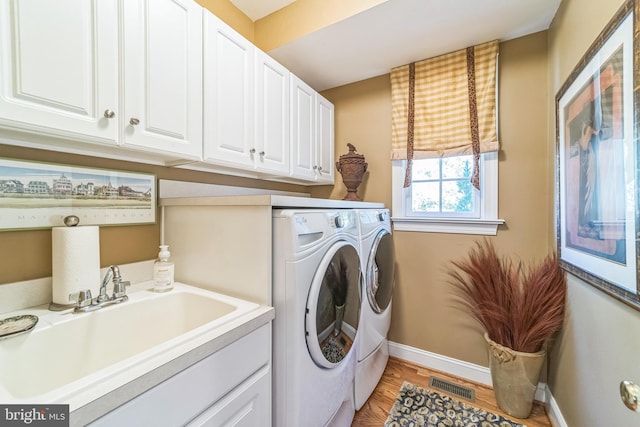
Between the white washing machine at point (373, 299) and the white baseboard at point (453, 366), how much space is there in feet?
0.82

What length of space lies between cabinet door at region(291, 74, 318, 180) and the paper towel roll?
1.17 metres

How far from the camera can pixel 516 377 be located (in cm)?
147

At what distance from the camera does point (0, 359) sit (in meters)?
0.70

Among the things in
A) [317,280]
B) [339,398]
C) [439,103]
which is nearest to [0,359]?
[317,280]

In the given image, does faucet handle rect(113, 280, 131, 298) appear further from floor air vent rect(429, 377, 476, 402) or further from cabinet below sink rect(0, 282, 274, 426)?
floor air vent rect(429, 377, 476, 402)

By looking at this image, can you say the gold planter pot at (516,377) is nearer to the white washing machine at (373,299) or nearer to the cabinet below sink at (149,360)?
the white washing machine at (373,299)

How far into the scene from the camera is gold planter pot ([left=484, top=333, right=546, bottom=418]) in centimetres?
144

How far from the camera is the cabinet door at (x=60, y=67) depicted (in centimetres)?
73

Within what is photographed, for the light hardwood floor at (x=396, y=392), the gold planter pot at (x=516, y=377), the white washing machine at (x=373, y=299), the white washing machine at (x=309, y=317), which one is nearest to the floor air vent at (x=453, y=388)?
the light hardwood floor at (x=396, y=392)

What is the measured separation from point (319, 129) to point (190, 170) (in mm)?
1058

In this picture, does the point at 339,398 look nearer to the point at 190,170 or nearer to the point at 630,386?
the point at 630,386

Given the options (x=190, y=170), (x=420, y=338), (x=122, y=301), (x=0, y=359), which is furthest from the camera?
(x=420, y=338)

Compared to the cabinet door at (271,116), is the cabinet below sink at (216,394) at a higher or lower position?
lower

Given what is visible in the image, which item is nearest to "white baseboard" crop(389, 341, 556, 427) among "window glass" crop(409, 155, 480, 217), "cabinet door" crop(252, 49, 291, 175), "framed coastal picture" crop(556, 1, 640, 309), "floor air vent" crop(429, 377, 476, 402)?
"floor air vent" crop(429, 377, 476, 402)
